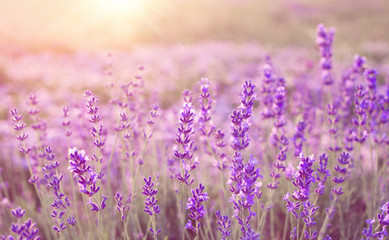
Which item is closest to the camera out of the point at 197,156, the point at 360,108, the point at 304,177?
the point at 304,177

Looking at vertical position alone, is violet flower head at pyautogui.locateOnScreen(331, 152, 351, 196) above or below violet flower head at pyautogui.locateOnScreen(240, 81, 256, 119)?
below

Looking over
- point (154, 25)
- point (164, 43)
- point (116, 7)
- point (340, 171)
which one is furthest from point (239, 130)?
point (116, 7)

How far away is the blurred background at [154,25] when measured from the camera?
15.3 meters

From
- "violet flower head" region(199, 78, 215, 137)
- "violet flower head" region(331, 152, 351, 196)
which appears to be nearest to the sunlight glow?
"violet flower head" region(199, 78, 215, 137)

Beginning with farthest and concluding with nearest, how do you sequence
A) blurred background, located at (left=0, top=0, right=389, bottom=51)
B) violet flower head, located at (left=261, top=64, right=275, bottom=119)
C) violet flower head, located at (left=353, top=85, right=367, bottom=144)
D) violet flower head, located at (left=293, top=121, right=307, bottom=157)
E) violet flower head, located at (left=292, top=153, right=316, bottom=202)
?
blurred background, located at (left=0, top=0, right=389, bottom=51), violet flower head, located at (left=261, top=64, right=275, bottom=119), violet flower head, located at (left=293, top=121, right=307, bottom=157), violet flower head, located at (left=353, top=85, right=367, bottom=144), violet flower head, located at (left=292, top=153, right=316, bottom=202)

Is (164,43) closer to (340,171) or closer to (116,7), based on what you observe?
(116,7)

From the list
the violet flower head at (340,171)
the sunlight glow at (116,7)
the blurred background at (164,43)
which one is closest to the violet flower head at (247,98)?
the violet flower head at (340,171)

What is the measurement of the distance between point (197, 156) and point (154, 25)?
70.9 ft

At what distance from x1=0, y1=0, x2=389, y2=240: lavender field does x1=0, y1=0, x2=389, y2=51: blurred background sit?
5756 mm

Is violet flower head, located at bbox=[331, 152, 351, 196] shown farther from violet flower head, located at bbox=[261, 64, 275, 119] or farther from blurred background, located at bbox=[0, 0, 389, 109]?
blurred background, located at bbox=[0, 0, 389, 109]

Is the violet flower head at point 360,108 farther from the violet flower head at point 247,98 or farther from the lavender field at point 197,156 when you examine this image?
the violet flower head at point 247,98

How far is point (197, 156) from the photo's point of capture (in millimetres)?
2357

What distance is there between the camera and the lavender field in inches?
66.7

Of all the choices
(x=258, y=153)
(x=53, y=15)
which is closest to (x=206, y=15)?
(x=53, y=15)
